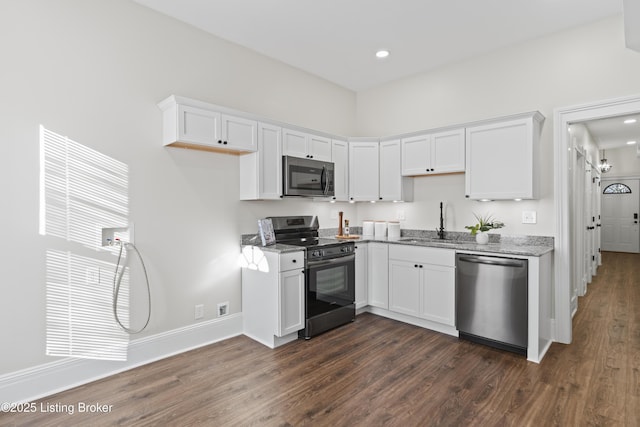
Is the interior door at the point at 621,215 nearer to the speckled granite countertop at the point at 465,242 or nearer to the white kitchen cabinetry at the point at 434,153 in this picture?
the speckled granite countertop at the point at 465,242

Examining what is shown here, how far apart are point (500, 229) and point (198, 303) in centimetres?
324

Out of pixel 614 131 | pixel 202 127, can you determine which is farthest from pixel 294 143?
pixel 614 131

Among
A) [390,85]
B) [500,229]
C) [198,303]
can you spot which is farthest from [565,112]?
[198,303]

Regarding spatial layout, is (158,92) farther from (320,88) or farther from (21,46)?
(320,88)

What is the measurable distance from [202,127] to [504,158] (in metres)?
2.89

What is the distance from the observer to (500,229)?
371 centimetres

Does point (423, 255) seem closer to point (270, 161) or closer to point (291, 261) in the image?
point (291, 261)

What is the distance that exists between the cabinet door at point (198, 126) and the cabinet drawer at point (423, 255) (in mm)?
2252

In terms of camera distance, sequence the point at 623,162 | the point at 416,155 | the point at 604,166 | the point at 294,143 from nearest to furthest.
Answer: the point at 294,143 < the point at 416,155 < the point at 604,166 < the point at 623,162

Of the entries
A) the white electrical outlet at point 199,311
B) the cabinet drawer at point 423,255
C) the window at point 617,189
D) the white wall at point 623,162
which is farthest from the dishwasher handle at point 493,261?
the window at point 617,189

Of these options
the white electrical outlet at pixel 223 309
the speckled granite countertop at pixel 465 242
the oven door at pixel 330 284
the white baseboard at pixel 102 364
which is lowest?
the white baseboard at pixel 102 364

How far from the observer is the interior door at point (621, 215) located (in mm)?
9180

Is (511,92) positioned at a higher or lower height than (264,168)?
higher

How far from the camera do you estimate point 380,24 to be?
3.25 meters
